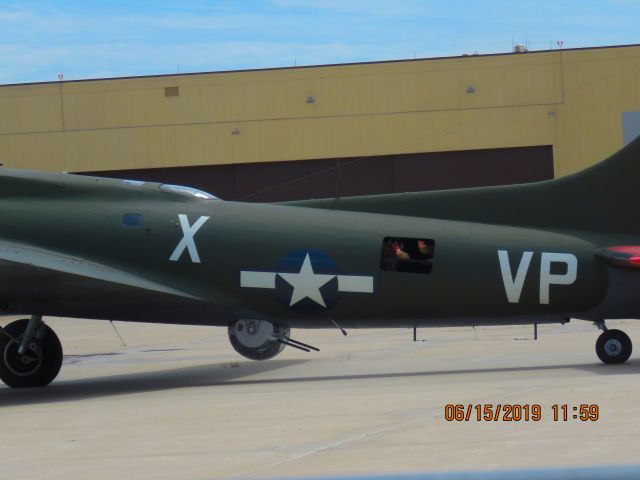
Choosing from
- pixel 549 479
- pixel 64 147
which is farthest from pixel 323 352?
pixel 64 147

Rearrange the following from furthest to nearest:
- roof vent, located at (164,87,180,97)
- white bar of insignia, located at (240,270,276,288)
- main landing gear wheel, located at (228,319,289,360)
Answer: roof vent, located at (164,87,180,97), main landing gear wheel, located at (228,319,289,360), white bar of insignia, located at (240,270,276,288)

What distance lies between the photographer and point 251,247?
15.2 m

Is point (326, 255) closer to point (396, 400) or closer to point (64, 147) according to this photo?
point (396, 400)

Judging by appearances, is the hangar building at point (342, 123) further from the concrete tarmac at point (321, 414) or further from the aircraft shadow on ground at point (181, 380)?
the aircraft shadow on ground at point (181, 380)

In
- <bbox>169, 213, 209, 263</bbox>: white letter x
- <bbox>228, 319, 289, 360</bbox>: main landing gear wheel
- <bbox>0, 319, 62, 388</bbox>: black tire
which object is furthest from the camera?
<bbox>0, 319, 62, 388</bbox>: black tire

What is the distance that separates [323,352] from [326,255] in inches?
228

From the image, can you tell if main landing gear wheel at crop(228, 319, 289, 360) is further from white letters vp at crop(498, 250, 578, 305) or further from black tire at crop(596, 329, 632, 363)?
black tire at crop(596, 329, 632, 363)

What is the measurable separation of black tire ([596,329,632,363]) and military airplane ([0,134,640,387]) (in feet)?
0.07

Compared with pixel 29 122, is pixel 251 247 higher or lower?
lower

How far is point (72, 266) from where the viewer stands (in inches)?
591

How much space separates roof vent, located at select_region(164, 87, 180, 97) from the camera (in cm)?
4356

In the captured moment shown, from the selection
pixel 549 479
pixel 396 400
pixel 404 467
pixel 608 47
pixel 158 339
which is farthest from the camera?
pixel 608 47
